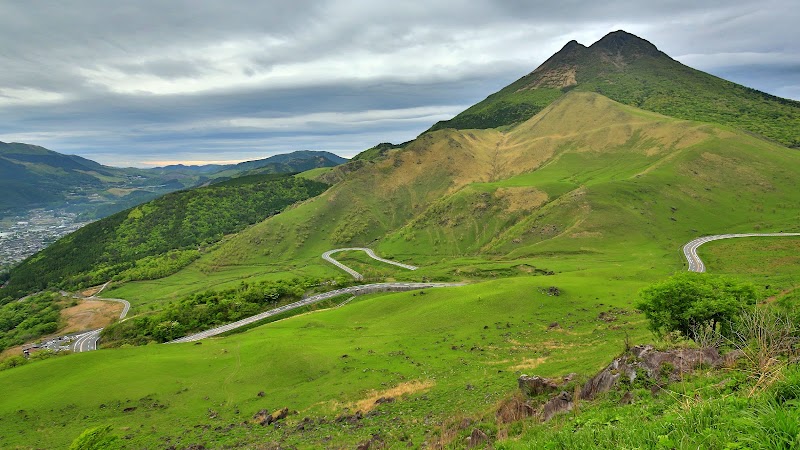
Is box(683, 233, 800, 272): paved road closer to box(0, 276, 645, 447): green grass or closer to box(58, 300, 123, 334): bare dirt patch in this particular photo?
box(0, 276, 645, 447): green grass

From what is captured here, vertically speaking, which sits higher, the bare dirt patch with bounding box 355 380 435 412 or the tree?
the tree

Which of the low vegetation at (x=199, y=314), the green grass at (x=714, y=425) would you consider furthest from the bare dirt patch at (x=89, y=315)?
the green grass at (x=714, y=425)

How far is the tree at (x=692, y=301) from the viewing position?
36.7m

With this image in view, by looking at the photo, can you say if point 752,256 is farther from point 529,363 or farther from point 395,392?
point 395,392

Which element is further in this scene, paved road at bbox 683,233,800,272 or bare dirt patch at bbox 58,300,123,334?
bare dirt patch at bbox 58,300,123,334

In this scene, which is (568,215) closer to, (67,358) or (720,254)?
(720,254)

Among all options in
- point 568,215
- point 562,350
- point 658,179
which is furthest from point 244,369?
point 658,179

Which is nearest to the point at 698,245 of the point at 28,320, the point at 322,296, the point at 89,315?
the point at 322,296

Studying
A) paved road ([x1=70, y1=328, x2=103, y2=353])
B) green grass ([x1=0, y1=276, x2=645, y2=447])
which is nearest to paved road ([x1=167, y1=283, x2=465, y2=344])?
green grass ([x1=0, y1=276, x2=645, y2=447])

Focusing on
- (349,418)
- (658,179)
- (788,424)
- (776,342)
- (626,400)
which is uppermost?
(658,179)

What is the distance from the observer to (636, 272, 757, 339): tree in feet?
120

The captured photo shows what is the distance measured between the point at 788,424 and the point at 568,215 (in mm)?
174492

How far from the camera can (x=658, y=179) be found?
18375 centimetres

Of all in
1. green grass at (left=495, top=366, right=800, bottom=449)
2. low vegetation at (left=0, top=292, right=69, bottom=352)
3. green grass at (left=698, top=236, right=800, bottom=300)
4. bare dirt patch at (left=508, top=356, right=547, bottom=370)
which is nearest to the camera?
green grass at (left=495, top=366, right=800, bottom=449)
